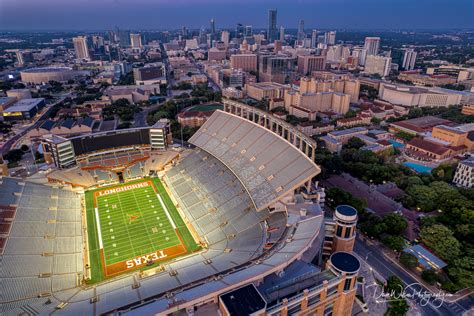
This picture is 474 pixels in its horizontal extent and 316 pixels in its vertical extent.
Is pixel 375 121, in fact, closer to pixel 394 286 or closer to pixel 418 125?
pixel 418 125

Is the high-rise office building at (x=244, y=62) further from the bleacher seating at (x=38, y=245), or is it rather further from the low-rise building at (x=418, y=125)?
the bleacher seating at (x=38, y=245)

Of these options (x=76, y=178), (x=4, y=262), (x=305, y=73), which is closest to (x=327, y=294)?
(x=4, y=262)

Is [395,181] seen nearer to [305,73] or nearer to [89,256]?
[89,256]

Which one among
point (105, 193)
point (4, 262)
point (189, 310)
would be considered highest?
point (189, 310)

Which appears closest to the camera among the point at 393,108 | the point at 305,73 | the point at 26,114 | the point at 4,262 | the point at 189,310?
the point at 189,310

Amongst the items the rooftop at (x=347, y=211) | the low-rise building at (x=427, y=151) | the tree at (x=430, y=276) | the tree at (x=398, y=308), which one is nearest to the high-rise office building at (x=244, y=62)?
the low-rise building at (x=427, y=151)

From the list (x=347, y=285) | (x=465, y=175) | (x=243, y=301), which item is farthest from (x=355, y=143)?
(x=243, y=301)
